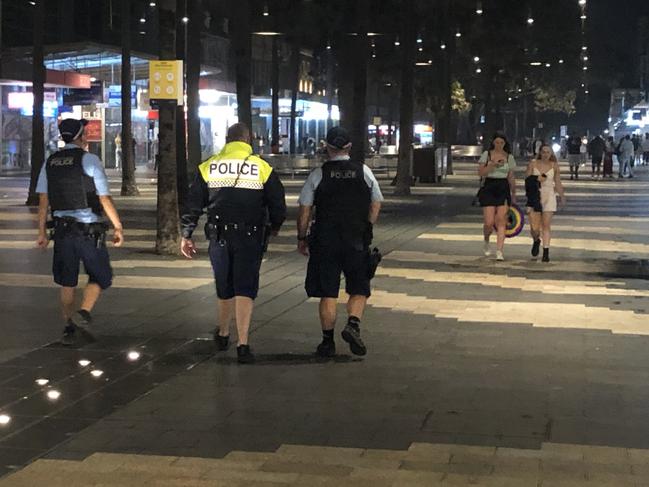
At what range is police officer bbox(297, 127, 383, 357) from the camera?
9.73 metres

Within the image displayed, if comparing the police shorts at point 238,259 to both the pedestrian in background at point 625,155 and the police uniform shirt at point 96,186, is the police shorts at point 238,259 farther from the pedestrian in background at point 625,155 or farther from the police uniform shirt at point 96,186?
the pedestrian in background at point 625,155

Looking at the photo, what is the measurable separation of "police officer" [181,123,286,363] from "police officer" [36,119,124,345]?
0.93 m

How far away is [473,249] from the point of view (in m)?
19.1

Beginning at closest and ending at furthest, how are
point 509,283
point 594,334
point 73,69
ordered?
Answer: point 594,334 → point 509,283 → point 73,69

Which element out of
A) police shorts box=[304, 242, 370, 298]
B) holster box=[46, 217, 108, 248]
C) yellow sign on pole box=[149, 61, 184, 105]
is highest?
yellow sign on pole box=[149, 61, 184, 105]

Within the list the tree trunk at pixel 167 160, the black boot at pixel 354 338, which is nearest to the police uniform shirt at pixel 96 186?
the black boot at pixel 354 338

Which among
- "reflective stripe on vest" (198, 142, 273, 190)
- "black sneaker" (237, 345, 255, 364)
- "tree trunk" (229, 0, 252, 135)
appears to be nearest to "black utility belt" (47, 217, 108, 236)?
"reflective stripe on vest" (198, 142, 273, 190)

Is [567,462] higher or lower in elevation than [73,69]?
lower

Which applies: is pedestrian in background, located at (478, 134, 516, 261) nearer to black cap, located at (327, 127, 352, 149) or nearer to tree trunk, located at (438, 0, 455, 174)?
black cap, located at (327, 127, 352, 149)

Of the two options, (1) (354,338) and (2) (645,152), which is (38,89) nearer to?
(1) (354,338)

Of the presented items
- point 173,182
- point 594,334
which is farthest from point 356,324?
point 173,182

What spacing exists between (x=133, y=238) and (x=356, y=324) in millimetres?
10694

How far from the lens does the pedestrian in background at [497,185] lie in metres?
16.8

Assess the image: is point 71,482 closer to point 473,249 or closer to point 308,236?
point 308,236
